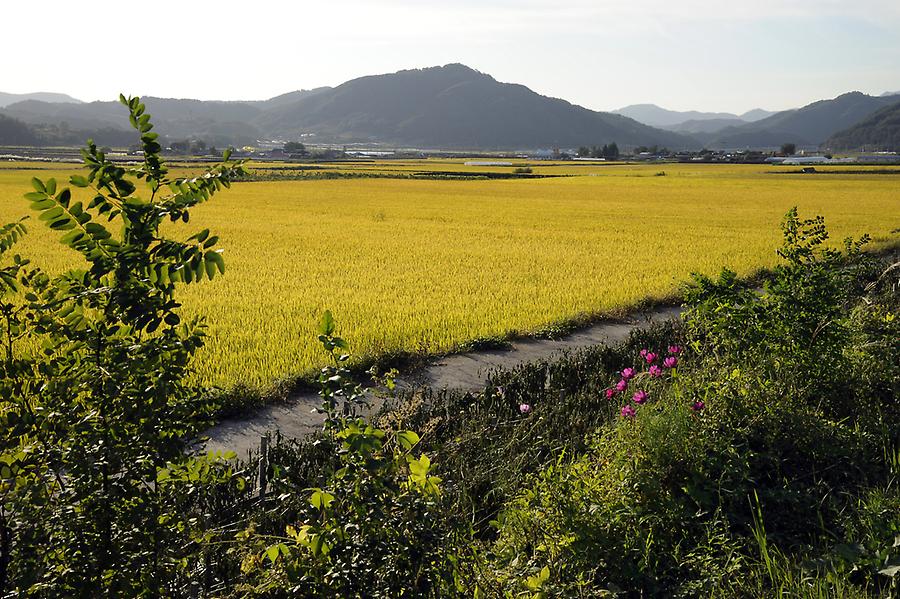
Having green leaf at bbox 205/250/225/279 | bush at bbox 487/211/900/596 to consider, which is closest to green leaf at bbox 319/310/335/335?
green leaf at bbox 205/250/225/279

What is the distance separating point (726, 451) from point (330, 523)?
3501 millimetres

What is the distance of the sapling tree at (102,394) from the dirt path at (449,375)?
7.05 ft

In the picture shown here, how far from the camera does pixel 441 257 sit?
20453mm

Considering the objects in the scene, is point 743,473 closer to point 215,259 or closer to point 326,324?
point 326,324

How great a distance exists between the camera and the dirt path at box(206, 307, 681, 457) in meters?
7.32

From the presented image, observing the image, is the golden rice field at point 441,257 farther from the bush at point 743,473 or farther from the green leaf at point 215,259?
the green leaf at point 215,259

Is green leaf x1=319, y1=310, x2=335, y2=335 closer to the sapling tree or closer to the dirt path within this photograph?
the sapling tree

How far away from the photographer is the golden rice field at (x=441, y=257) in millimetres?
11383

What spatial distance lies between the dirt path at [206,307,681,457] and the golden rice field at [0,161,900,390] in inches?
19.3

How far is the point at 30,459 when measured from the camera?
233 cm

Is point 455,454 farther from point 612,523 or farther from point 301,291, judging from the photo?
point 301,291

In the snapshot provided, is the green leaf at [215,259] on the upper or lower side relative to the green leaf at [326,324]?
upper

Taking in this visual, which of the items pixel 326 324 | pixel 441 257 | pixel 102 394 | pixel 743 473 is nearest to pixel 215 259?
pixel 326 324

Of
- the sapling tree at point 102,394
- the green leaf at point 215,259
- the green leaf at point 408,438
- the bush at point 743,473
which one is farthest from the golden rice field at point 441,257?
the green leaf at point 215,259
